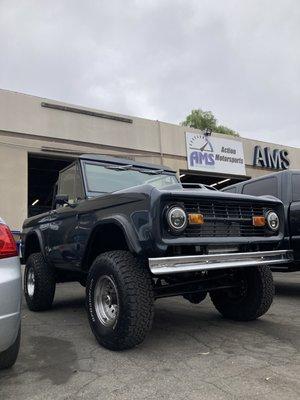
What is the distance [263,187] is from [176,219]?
4120 mm

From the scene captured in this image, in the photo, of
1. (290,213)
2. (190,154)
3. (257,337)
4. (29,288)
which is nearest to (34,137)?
(190,154)

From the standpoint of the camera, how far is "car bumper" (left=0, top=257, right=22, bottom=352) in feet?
10.3

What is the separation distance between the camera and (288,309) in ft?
20.8

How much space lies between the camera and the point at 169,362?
393cm

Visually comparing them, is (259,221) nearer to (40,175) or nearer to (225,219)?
(225,219)

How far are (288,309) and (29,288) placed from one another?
377 cm

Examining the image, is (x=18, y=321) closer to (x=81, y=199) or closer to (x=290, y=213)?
(x=81, y=199)

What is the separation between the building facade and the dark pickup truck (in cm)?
759

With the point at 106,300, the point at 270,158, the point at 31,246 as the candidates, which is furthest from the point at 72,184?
the point at 270,158

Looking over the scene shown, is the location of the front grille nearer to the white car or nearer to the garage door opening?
the white car

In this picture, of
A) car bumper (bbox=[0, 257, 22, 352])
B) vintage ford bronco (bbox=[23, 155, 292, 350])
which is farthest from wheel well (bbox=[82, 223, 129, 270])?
car bumper (bbox=[0, 257, 22, 352])

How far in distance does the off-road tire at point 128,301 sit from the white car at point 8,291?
39.3 inches

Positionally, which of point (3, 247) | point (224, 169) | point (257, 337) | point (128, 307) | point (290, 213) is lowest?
point (257, 337)

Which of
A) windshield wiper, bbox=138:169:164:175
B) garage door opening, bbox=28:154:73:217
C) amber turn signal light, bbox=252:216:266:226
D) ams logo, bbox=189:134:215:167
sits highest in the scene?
ams logo, bbox=189:134:215:167
